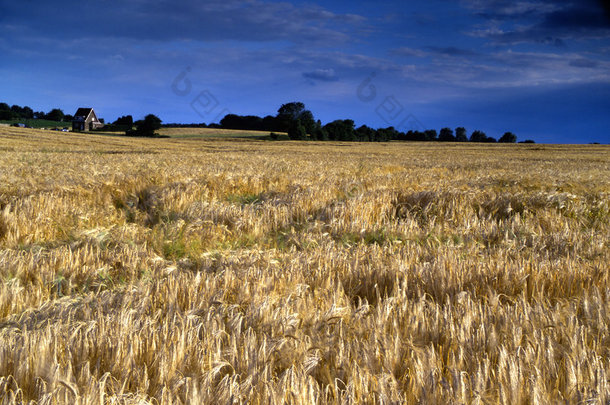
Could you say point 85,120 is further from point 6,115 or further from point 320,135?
point 320,135

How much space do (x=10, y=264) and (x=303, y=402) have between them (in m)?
3.28

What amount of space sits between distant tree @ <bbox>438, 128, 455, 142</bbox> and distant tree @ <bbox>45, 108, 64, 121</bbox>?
150388 mm

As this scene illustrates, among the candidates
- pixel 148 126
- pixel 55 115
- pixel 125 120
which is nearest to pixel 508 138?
pixel 148 126

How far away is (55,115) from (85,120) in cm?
4120

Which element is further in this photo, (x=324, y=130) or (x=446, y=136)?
(x=446, y=136)

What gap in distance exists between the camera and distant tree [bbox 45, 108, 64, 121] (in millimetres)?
170125

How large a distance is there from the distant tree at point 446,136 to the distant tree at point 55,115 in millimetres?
150388

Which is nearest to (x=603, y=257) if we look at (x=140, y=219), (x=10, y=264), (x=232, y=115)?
(x=10, y=264)

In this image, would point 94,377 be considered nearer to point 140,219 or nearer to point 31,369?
point 31,369

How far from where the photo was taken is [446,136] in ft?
457

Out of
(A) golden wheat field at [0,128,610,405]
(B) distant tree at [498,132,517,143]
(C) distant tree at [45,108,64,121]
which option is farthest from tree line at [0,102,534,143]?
(A) golden wheat field at [0,128,610,405]

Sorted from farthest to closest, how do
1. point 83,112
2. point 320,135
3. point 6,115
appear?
point 6,115 < point 83,112 < point 320,135

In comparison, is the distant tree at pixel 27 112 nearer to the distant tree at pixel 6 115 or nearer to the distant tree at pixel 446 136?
the distant tree at pixel 6 115

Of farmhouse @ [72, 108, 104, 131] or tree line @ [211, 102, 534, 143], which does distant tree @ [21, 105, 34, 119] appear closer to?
farmhouse @ [72, 108, 104, 131]
